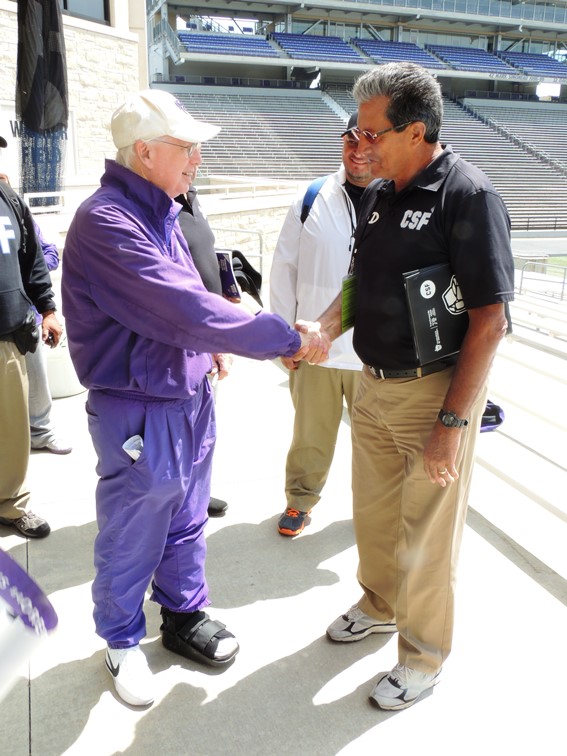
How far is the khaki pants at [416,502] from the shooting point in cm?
206

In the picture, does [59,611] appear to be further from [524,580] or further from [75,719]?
[524,580]

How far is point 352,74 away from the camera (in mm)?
38906

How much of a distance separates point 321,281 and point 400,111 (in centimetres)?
113

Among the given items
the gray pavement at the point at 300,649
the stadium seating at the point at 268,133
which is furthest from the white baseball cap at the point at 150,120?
the stadium seating at the point at 268,133

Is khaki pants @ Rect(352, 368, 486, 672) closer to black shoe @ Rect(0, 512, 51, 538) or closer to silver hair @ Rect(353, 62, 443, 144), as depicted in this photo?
silver hair @ Rect(353, 62, 443, 144)

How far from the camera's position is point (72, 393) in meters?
4.92

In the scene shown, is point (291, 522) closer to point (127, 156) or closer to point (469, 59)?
point (127, 156)

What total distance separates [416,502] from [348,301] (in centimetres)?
72

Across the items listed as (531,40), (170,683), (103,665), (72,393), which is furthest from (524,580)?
(531,40)

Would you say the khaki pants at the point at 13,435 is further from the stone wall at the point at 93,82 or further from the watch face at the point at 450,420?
the stone wall at the point at 93,82

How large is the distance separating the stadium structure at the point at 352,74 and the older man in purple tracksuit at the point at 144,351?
27.3 meters

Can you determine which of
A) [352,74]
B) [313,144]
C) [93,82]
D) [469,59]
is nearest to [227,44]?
[352,74]

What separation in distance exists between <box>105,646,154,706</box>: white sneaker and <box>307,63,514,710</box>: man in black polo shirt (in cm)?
68

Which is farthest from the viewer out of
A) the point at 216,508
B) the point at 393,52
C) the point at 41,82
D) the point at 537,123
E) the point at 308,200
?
the point at 393,52
